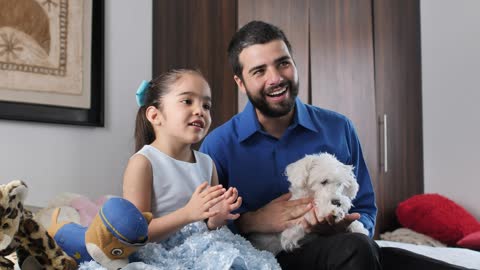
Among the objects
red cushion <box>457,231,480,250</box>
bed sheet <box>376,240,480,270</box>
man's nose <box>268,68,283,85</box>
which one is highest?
man's nose <box>268,68,283,85</box>

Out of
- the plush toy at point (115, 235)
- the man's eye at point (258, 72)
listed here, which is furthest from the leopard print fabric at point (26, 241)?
the man's eye at point (258, 72)

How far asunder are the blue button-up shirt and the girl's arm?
410 millimetres

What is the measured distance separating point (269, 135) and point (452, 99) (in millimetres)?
1990

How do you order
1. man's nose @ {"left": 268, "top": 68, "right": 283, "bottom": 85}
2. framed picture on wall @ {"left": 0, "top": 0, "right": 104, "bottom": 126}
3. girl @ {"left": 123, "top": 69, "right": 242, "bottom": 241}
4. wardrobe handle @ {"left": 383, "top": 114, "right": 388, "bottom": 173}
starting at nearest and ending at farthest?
girl @ {"left": 123, "top": 69, "right": 242, "bottom": 241}
man's nose @ {"left": 268, "top": 68, "right": 283, "bottom": 85}
framed picture on wall @ {"left": 0, "top": 0, "right": 104, "bottom": 126}
wardrobe handle @ {"left": 383, "top": 114, "right": 388, "bottom": 173}

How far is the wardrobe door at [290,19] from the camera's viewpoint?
2.55 meters

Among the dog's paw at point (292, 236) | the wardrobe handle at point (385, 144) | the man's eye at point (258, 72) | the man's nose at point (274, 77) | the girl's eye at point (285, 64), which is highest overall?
the girl's eye at point (285, 64)

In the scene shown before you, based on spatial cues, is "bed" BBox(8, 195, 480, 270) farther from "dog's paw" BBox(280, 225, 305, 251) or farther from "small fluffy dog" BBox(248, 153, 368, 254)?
"dog's paw" BBox(280, 225, 305, 251)

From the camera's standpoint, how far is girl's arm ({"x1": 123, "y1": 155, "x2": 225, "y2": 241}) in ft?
4.50

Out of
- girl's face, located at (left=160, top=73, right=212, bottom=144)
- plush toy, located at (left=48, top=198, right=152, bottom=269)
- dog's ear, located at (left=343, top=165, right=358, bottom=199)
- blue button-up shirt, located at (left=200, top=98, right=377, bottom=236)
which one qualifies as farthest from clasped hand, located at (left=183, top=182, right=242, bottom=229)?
blue button-up shirt, located at (left=200, top=98, right=377, bottom=236)

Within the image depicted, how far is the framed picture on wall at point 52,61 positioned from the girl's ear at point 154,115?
874 mm

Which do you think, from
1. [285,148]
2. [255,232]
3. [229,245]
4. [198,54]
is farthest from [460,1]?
[229,245]

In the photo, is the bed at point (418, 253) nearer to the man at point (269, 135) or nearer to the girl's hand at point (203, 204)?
the man at point (269, 135)

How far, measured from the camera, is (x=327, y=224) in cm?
162

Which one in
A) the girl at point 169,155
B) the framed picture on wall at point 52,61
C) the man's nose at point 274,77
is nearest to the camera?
the girl at point 169,155
